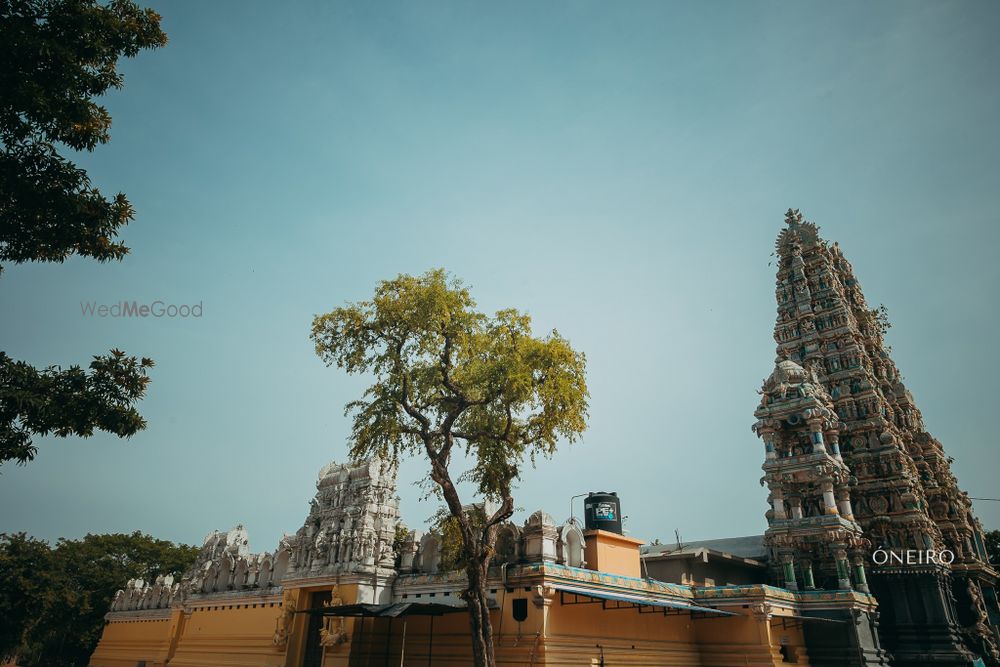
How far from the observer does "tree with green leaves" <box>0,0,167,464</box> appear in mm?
12594

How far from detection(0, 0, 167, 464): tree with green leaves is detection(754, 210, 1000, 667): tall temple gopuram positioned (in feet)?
95.0

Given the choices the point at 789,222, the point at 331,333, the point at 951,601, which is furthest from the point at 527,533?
the point at 789,222

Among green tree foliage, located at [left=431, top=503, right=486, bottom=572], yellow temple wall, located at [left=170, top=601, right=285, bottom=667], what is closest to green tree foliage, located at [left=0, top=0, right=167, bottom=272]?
green tree foliage, located at [left=431, top=503, right=486, bottom=572]

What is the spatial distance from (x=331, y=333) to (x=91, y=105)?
896cm

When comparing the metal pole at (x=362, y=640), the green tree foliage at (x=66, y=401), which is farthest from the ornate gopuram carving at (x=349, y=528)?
the green tree foliage at (x=66, y=401)

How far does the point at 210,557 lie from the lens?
32.6 m

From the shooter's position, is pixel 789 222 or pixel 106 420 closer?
pixel 106 420

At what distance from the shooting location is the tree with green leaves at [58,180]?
41.3ft

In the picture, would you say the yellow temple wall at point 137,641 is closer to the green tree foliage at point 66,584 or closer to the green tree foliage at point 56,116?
the green tree foliage at point 66,584

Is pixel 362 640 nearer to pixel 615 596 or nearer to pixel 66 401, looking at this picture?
pixel 615 596

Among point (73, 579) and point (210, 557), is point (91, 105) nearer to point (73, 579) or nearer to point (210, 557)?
point (210, 557)

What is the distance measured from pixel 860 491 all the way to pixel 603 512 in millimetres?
18993

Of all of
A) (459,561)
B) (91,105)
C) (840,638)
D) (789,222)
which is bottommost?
(840,638)

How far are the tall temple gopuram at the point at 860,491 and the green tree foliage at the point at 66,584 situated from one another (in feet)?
143
